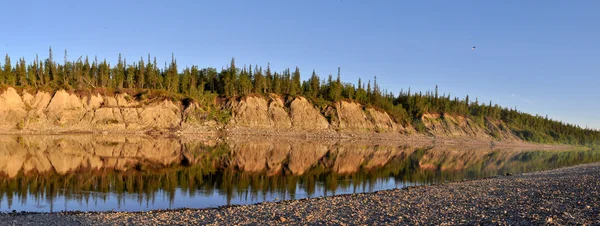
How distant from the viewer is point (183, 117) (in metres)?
99.5

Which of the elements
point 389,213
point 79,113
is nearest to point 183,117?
point 79,113

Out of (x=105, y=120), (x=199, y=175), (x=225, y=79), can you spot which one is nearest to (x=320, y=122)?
(x=225, y=79)

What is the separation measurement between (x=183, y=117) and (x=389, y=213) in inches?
3482

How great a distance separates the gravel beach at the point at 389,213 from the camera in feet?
51.6

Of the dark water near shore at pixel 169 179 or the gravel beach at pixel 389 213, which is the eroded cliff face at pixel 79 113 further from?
the gravel beach at pixel 389 213

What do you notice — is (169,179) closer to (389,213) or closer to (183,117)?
(389,213)

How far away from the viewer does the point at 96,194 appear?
2412cm

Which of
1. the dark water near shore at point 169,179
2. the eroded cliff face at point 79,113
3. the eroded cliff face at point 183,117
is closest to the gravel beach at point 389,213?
the dark water near shore at point 169,179

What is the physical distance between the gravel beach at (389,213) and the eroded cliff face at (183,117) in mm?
74987

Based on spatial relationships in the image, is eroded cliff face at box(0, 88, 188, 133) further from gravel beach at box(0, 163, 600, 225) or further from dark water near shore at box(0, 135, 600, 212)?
gravel beach at box(0, 163, 600, 225)

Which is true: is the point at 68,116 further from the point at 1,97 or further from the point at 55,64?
the point at 55,64

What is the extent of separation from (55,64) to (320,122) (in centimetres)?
7731

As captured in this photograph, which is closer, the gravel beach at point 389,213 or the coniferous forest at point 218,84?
the gravel beach at point 389,213

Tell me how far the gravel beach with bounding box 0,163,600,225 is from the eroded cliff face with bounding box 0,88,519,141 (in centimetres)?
7499
